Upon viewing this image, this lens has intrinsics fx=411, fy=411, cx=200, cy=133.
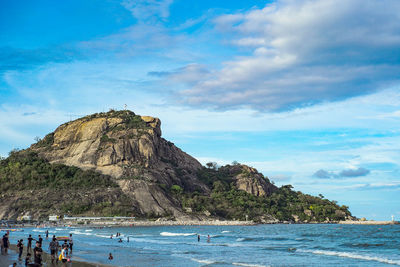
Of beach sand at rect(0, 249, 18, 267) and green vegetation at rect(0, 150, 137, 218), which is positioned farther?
green vegetation at rect(0, 150, 137, 218)

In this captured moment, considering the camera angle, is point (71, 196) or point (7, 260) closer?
point (7, 260)

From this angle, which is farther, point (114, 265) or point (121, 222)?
point (121, 222)

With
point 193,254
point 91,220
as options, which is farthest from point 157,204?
point 193,254

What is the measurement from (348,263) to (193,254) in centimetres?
2066

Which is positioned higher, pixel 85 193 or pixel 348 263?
pixel 85 193

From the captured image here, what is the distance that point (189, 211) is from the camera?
633 feet

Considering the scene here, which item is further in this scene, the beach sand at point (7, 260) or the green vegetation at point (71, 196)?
the green vegetation at point (71, 196)

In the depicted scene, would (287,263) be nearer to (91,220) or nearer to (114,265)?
(114,265)

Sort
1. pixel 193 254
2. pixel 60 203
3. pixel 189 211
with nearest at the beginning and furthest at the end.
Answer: pixel 193 254 → pixel 60 203 → pixel 189 211

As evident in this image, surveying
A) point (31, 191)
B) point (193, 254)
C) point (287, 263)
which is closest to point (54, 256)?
point (193, 254)

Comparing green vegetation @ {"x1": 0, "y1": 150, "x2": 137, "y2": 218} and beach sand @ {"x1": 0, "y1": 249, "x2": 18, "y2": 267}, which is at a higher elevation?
green vegetation @ {"x1": 0, "y1": 150, "x2": 137, "y2": 218}

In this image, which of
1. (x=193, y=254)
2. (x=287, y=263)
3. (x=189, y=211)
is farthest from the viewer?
(x=189, y=211)

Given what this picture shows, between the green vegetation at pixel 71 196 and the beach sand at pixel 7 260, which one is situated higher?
the green vegetation at pixel 71 196

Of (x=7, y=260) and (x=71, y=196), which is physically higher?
(x=71, y=196)
